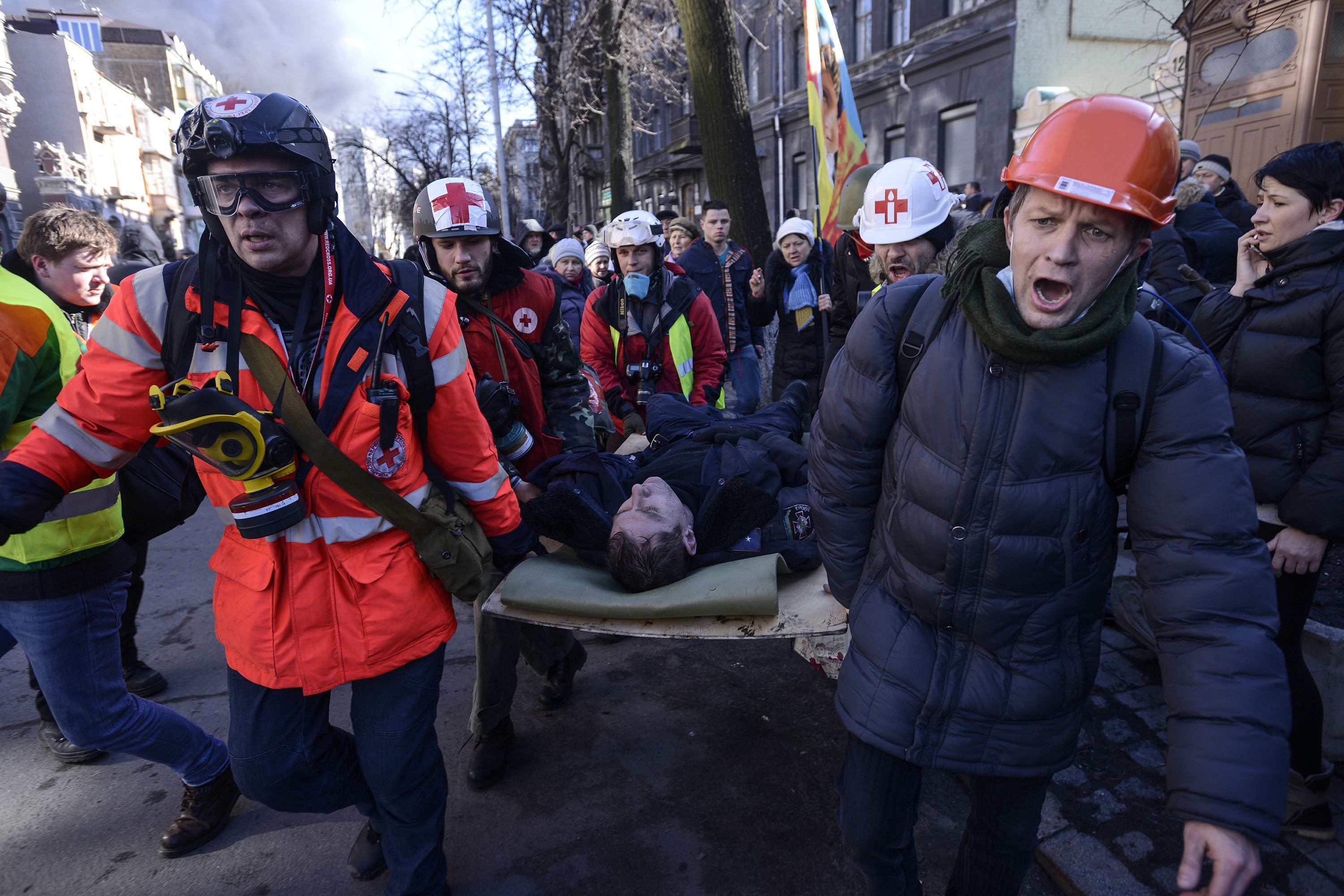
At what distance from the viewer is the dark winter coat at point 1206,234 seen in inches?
210

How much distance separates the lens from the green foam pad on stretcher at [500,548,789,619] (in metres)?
2.57

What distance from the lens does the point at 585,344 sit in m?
4.96

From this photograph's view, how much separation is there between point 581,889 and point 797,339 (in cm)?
449

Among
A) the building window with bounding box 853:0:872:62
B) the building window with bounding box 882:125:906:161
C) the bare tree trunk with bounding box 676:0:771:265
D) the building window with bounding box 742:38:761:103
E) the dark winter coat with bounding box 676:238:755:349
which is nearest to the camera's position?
the dark winter coat with bounding box 676:238:755:349

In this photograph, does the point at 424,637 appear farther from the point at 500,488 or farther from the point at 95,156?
the point at 95,156

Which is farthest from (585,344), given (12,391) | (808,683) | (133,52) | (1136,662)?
(133,52)

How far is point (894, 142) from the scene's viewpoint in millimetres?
20859

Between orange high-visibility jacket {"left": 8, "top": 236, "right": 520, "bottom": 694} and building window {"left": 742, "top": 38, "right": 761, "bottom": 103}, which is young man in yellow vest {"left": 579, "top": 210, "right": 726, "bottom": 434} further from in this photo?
building window {"left": 742, "top": 38, "right": 761, "bottom": 103}

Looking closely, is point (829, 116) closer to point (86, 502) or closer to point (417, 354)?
point (417, 354)

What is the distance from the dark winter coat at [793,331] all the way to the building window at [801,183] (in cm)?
1957

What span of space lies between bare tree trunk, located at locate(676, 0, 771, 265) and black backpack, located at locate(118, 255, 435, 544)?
5894 millimetres

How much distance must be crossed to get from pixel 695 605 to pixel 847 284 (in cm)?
292

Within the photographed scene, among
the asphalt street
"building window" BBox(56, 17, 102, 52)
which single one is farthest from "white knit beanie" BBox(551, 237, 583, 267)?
"building window" BBox(56, 17, 102, 52)

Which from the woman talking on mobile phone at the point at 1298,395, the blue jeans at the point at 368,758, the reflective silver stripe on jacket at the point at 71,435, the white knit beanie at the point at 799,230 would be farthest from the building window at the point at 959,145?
the reflective silver stripe on jacket at the point at 71,435
